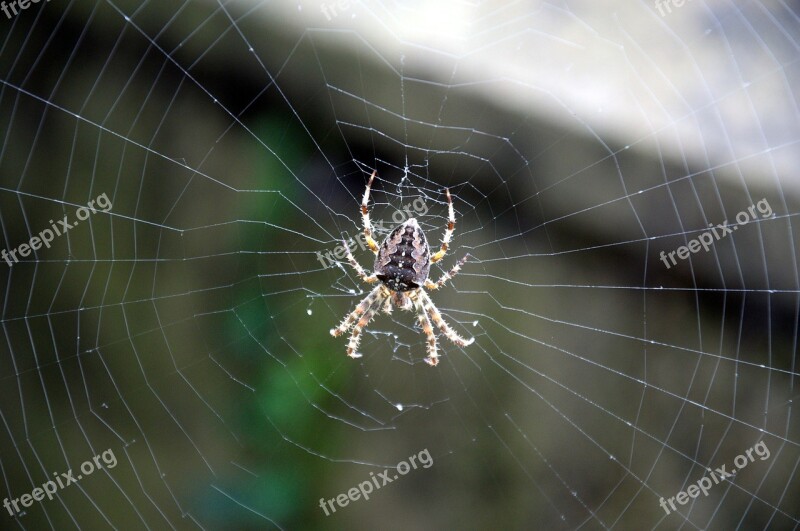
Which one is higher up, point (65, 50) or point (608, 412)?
point (65, 50)

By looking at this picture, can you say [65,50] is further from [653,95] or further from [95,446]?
[653,95]

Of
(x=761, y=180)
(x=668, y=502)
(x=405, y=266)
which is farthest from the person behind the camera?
(x=405, y=266)

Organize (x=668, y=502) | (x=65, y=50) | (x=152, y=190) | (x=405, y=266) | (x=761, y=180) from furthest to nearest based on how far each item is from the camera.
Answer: (x=405, y=266)
(x=668, y=502)
(x=761, y=180)
(x=152, y=190)
(x=65, y=50)

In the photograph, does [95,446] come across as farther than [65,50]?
Yes

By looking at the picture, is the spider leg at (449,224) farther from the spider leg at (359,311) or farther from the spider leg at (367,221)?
the spider leg at (359,311)

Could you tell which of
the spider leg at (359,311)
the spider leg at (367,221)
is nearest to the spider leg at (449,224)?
the spider leg at (367,221)

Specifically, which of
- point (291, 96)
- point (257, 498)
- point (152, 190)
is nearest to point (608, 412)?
point (257, 498)
